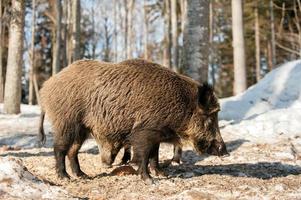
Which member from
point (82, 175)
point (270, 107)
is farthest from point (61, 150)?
point (270, 107)

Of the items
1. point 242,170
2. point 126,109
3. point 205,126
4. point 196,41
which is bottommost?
point 242,170

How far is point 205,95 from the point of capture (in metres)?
6.95

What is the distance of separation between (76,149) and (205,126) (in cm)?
187

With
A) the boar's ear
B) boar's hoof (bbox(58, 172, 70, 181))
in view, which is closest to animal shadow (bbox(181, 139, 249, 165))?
the boar's ear

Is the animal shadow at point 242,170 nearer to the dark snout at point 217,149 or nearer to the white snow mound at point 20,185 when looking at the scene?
the dark snout at point 217,149

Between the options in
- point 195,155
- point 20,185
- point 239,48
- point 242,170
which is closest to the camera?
point 20,185

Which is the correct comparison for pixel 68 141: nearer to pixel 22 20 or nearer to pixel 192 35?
pixel 192 35

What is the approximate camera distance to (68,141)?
671 centimetres

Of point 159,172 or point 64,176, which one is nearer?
point 64,176

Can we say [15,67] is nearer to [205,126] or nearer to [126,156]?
[126,156]

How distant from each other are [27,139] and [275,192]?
6.61 meters

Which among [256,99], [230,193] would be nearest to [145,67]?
[230,193]

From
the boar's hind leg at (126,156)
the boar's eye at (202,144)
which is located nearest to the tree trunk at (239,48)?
the boar's hind leg at (126,156)

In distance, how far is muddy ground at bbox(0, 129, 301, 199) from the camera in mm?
5590
